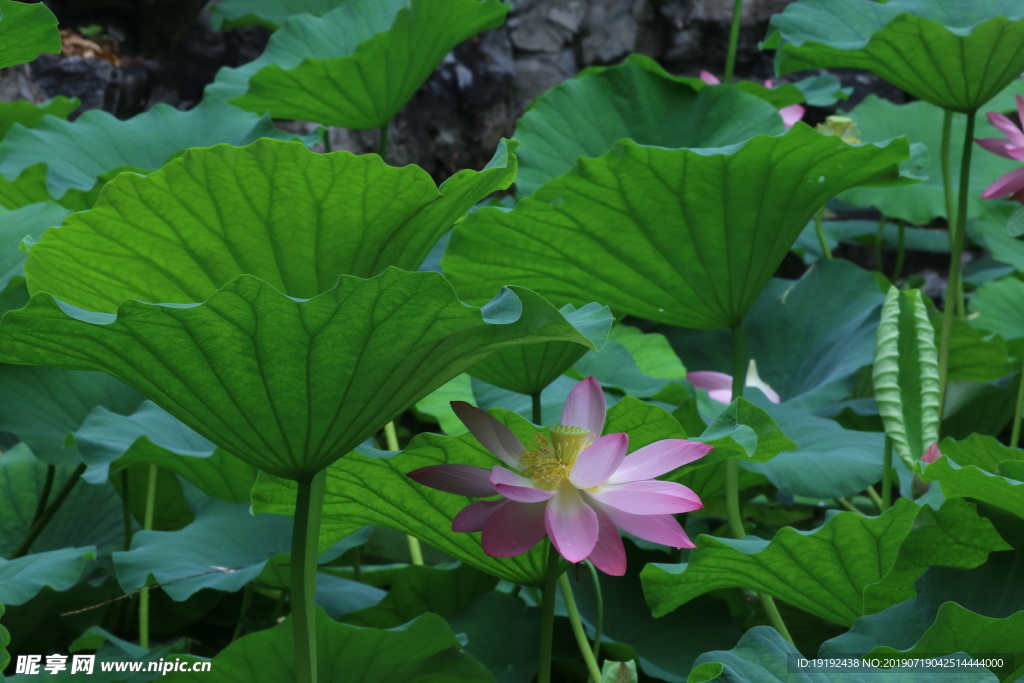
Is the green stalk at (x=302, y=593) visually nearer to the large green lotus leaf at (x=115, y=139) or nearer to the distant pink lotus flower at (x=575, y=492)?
the distant pink lotus flower at (x=575, y=492)

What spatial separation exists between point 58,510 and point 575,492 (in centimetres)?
77

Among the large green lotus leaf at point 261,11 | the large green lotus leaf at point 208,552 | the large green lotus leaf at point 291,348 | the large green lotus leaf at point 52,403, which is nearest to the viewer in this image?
the large green lotus leaf at point 291,348

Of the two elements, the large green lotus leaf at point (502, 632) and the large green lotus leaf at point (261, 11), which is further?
the large green lotus leaf at point (261, 11)

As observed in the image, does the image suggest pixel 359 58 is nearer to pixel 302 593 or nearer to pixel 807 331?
pixel 807 331

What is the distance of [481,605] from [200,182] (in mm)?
504

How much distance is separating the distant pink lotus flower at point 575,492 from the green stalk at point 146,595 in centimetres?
42

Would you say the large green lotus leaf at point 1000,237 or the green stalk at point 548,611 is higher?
the green stalk at point 548,611

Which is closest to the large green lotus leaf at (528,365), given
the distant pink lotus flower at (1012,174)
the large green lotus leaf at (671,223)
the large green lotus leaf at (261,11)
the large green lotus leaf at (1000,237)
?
the large green lotus leaf at (671,223)

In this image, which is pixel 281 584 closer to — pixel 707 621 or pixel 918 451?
pixel 707 621

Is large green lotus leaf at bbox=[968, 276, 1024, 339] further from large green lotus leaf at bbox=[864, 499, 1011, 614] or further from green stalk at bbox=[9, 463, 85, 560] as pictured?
green stalk at bbox=[9, 463, 85, 560]

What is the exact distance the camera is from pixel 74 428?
986 millimetres

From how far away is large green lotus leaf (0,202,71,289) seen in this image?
881 millimetres

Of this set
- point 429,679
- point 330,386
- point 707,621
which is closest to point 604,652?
point 707,621

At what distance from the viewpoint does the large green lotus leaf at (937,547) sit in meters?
0.67
